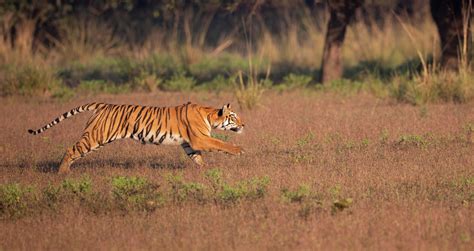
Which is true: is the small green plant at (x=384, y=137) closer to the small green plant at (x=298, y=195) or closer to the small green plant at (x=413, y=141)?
the small green plant at (x=413, y=141)

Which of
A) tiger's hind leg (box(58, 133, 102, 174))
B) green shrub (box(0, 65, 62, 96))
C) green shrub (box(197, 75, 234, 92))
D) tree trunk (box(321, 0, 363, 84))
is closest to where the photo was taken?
tiger's hind leg (box(58, 133, 102, 174))

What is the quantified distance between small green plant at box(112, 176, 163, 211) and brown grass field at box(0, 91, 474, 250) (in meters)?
0.10

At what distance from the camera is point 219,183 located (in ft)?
28.4

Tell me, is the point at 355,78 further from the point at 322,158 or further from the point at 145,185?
the point at 145,185

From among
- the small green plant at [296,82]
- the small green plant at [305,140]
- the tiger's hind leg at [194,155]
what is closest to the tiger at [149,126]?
the tiger's hind leg at [194,155]

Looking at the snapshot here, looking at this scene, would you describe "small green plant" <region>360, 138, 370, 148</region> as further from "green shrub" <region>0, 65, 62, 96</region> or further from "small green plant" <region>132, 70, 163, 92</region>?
"green shrub" <region>0, 65, 62, 96</region>

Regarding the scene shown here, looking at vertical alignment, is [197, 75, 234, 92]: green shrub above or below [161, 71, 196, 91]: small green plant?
below

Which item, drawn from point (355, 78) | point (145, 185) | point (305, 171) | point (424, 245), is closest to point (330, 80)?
point (355, 78)

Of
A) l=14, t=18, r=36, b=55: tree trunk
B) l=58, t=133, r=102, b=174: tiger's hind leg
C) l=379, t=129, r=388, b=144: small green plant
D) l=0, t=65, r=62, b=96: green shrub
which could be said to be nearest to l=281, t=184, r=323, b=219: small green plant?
l=58, t=133, r=102, b=174: tiger's hind leg

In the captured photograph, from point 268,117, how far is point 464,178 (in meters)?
5.80

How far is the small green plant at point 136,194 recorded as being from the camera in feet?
26.1

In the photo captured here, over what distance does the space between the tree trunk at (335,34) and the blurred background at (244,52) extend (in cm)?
2

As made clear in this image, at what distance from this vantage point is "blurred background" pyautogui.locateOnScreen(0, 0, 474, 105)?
53.5 feet

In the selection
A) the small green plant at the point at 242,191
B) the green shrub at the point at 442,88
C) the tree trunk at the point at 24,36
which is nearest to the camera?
the small green plant at the point at 242,191
